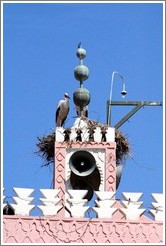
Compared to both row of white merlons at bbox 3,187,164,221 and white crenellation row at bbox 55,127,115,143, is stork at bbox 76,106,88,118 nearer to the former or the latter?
white crenellation row at bbox 55,127,115,143

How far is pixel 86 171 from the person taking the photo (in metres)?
22.6

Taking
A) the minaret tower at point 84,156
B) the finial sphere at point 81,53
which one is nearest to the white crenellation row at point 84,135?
the minaret tower at point 84,156

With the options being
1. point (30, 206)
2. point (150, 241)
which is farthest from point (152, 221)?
point (30, 206)

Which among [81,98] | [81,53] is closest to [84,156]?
[81,98]

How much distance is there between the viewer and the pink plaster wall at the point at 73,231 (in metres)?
20.6

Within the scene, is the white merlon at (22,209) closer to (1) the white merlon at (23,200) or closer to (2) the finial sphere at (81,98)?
(1) the white merlon at (23,200)

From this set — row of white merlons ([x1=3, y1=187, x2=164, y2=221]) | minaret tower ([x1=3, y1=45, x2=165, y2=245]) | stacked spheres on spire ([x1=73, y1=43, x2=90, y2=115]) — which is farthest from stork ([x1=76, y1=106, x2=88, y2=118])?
row of white merlons ([x1=3, y1=187, x2=164, y2=221])

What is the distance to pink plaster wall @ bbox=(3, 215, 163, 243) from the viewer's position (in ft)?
67.6

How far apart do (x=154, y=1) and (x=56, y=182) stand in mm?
3868

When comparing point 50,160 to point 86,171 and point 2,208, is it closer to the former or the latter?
point 86,171

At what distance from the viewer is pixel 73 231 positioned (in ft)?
67.9

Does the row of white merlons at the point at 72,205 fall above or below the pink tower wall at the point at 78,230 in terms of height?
above

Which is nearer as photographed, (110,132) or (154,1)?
(154,1)

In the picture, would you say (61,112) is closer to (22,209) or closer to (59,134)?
(59,134)
